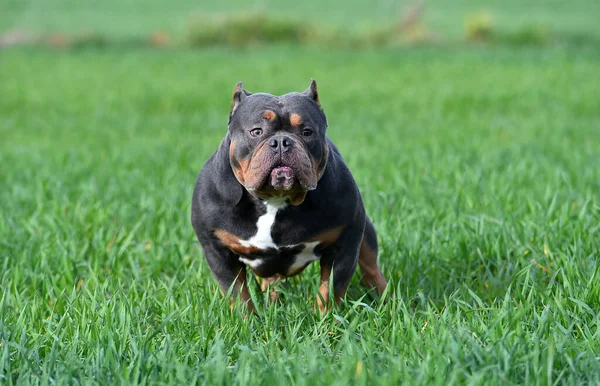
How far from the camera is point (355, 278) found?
14.9ft

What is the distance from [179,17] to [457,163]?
3009cm

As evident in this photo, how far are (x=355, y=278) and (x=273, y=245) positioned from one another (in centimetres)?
96

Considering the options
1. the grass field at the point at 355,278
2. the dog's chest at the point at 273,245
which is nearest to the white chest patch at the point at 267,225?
the dog's chest at the point at 273,245

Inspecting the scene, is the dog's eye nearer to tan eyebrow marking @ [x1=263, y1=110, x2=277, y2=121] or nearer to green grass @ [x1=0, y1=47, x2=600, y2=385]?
tan eyebrow marking @ [x1=263, y1=110, x2=277, y2=121]

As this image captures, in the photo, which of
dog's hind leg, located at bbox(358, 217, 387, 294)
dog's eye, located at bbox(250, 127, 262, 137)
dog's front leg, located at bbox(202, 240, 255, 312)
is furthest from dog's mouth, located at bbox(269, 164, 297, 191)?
dog's hind leg, located at bbox(358, 217, 387, 294)

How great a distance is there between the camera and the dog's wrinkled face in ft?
11.1

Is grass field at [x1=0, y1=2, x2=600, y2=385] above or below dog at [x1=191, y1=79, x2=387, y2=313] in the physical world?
below

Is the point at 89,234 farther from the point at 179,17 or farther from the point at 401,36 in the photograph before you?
the point at 179,17

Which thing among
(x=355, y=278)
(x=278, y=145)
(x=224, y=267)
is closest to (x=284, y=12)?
(x=355, y=278)

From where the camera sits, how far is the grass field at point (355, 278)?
3021 millimetres

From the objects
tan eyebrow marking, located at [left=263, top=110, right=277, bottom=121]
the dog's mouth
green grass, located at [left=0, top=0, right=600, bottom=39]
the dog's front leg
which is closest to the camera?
the dog's mouth

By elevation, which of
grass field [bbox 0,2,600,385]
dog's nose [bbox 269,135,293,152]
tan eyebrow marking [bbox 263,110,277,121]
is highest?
tan eyebrow marking [bbox 263,110,277,121]

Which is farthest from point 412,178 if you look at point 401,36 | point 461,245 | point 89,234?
point 401,36

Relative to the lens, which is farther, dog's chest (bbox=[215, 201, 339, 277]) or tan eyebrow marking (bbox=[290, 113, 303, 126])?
dog's chest (bbox=[215, 201, 339, 277])
